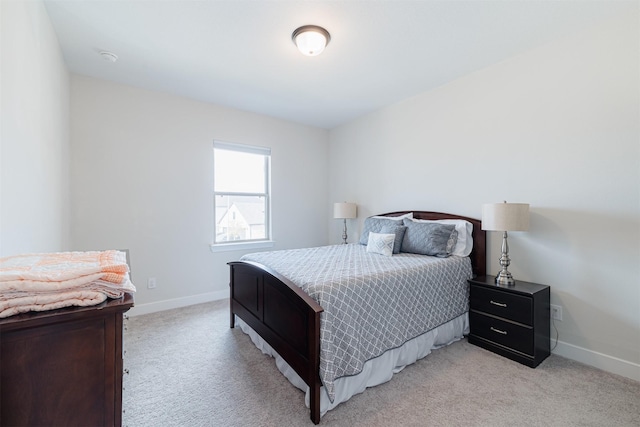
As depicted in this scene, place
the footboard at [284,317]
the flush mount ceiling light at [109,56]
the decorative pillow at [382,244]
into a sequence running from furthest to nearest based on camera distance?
the decorative pillow at [382,244], the flush mount ceiling light at [109,56], the footboard at [284,317]

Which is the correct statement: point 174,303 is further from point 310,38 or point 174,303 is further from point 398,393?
point 310,38

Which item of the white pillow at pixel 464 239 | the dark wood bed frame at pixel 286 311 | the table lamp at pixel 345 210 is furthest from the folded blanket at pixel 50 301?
the table lamp at pixel 345 210

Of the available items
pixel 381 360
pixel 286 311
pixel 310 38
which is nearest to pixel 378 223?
pixel 381 360

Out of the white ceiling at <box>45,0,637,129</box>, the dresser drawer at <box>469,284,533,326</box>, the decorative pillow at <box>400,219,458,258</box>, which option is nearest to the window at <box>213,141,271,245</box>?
the white ceiling at <box>45,0,637,129</box>

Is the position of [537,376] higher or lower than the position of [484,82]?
lower

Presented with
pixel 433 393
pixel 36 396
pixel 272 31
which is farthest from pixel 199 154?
pixel 433 393

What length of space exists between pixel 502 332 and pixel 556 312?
0.51 m

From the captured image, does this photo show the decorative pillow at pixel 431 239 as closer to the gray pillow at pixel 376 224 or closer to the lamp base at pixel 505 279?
the gray pillow at pixel 376 224

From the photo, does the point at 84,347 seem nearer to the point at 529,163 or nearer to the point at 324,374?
the point at 324,374

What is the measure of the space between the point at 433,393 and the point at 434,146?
2.48 meters

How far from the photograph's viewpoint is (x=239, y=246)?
12.7 ft

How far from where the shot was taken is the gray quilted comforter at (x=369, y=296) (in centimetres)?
167

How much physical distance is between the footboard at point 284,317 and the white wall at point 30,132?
1.42m

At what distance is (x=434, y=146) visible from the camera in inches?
127
